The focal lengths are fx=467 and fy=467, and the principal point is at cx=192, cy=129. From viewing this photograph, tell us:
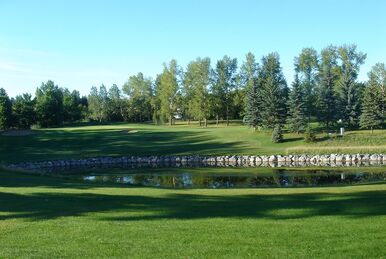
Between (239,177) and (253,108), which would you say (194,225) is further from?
(253,108)

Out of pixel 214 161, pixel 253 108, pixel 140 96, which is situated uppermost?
pixel 140 96

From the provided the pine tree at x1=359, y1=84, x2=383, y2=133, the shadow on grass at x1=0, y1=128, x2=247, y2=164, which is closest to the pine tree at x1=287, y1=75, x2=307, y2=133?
the pine tree at x1=359, y1=84, x2=383, y2=133

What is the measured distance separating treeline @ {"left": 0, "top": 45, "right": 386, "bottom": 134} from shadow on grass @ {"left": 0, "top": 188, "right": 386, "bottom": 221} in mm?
38489

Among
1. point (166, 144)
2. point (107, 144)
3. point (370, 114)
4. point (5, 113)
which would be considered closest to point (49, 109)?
point (5, 113)

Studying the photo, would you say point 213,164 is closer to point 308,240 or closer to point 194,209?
point 194,209

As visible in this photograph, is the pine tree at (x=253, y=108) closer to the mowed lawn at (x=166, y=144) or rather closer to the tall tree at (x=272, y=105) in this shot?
the tall tree at (x=272, y=105)

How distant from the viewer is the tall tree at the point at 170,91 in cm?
8688

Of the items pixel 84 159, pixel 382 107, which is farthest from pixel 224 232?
pixel 382 107

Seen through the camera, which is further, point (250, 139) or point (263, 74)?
point (263, 74)

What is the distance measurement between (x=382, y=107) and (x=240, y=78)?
28.2 meters

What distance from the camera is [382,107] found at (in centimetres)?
6531

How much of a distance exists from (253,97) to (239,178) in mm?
32346

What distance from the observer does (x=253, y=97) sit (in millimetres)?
63562

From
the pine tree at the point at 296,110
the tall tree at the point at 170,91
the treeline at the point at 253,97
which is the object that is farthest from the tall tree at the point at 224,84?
the pine tree at the point at 296,110
